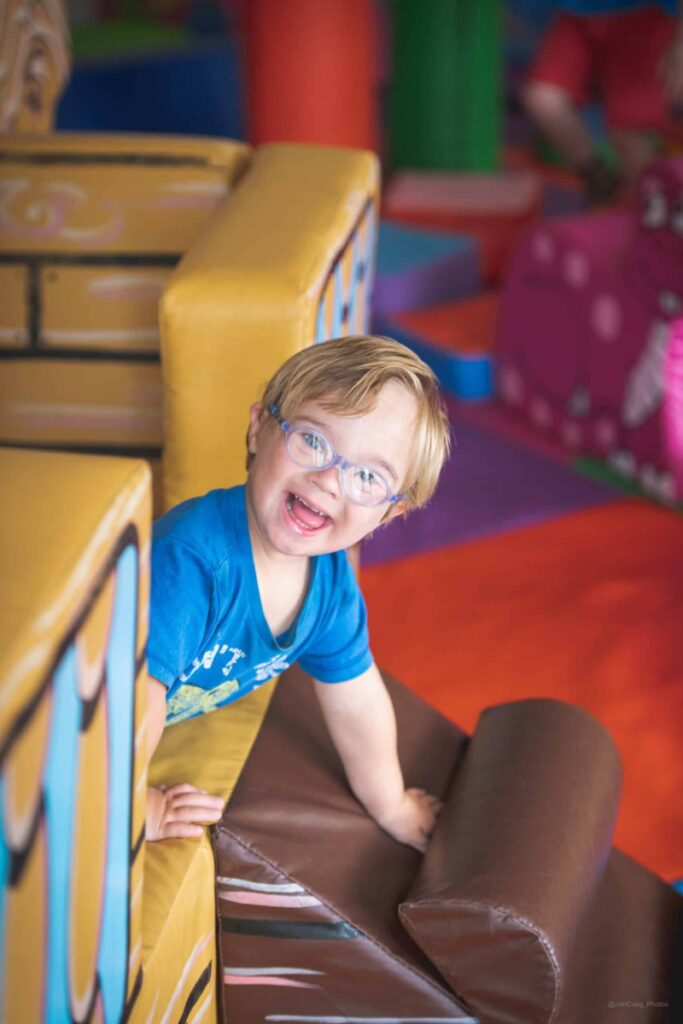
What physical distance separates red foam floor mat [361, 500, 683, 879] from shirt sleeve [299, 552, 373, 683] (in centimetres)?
44

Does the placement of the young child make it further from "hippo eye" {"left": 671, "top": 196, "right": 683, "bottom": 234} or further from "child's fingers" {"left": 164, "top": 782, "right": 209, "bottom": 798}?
"hippo eye" {"left": 671, "top": 196, "right": 683, "bottom": 234}

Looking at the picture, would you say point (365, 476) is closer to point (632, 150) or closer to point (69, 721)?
point (69, 721)

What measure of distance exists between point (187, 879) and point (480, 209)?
2260mm

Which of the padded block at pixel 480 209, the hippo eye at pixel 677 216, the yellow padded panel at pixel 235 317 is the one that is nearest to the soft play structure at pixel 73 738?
the yellow padded panel at pixel 235 317

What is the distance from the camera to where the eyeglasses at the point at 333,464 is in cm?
91

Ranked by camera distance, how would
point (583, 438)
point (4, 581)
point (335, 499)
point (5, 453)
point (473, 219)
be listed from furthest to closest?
1. point (473, 219)
2. point (583, 438)
3. point (335, 499)
4. point (5, 453)
5. point (4, 581)

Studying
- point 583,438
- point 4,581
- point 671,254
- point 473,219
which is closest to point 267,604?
point 4,581

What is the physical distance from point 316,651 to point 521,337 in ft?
4.19

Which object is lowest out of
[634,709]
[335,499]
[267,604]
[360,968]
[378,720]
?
[634,709]

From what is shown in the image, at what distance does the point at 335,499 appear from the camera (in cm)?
91

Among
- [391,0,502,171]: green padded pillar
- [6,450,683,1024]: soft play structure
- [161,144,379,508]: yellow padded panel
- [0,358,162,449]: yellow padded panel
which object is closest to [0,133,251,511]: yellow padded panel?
[0,358,162,449]: yellow padded panel

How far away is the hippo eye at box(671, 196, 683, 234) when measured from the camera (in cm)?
181

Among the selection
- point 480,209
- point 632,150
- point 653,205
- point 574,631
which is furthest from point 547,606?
point 632,150

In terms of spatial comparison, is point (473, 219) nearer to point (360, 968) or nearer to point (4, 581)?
point (360, 968)
